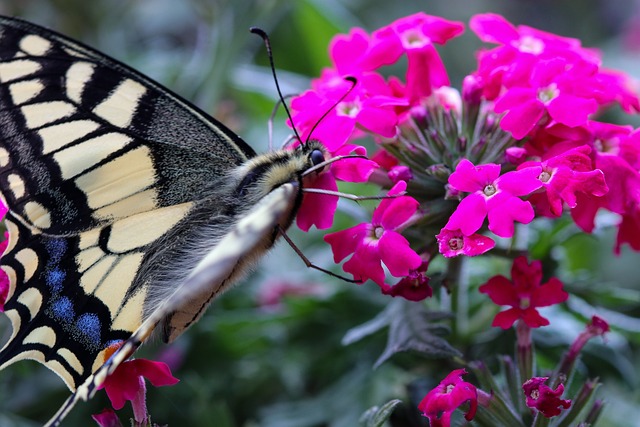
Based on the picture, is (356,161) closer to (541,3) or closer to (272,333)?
Answer: (272,333)

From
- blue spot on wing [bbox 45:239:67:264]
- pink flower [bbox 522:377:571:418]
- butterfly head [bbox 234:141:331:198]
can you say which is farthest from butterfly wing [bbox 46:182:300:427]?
pink flower [bbox 522:377:571:418]

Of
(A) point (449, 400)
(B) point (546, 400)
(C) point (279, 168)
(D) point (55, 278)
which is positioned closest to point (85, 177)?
(D) point (55, 278)

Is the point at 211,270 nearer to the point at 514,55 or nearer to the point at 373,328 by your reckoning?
the point at 373,328

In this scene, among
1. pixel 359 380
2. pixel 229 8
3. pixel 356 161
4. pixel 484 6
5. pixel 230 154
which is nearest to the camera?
pixel 356 161

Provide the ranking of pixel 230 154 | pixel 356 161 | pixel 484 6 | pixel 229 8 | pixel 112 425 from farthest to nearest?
pixel 484 6
pixel 229 8
pixel 230 154
pixel 356 161
pixel 112 425

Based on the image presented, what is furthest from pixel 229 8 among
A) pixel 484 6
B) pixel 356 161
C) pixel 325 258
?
pixel 484 6

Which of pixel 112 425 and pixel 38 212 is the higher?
pixel 38 212

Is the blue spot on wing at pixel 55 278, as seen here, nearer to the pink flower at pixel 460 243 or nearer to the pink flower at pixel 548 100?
the pink flower at pixel 460 243
